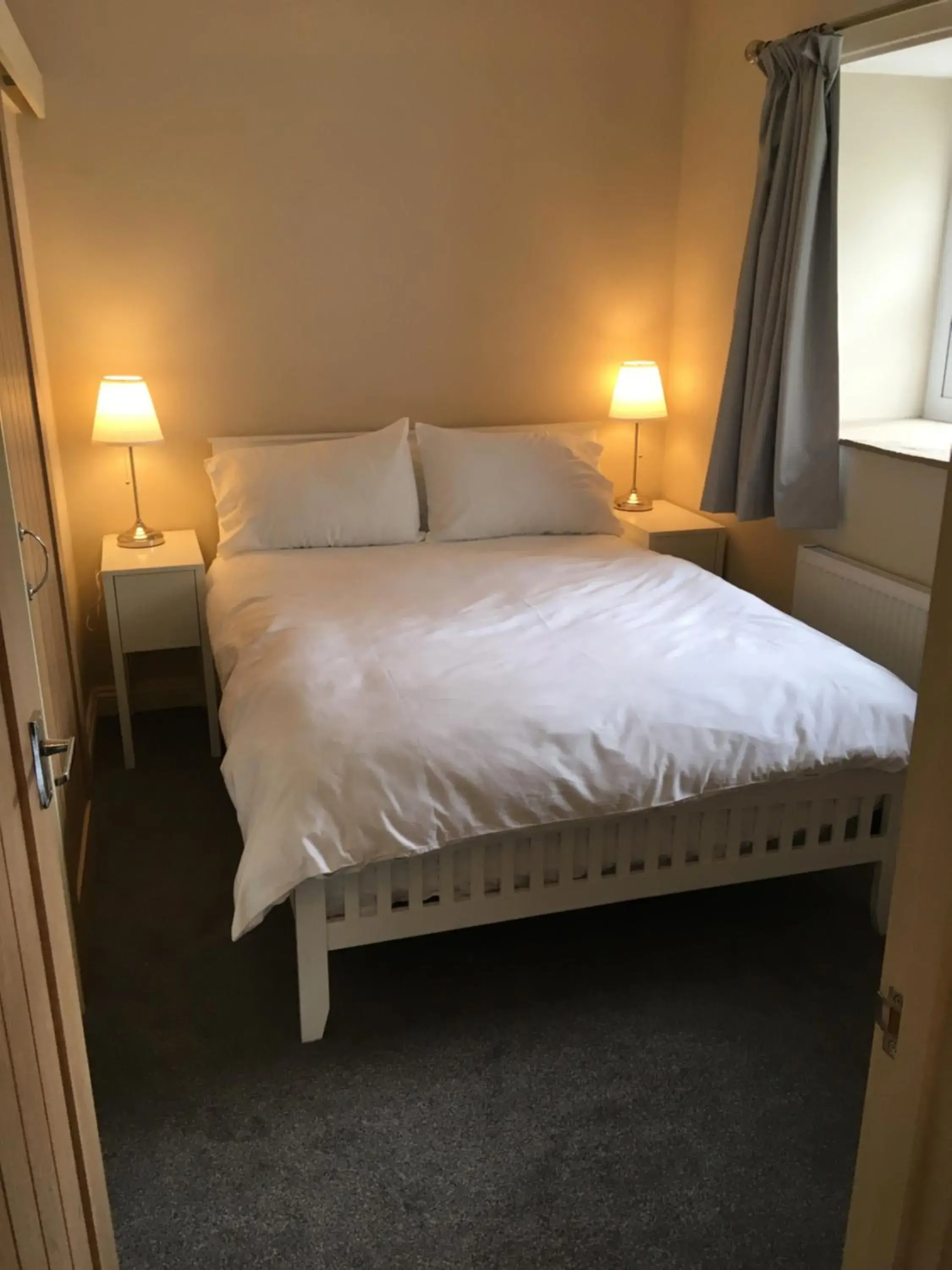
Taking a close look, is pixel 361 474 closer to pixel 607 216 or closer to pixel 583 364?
pixel 583 364

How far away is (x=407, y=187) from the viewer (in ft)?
11.8

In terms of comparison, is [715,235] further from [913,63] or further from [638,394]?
[913,63]

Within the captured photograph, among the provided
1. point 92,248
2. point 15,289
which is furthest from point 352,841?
point 92,248

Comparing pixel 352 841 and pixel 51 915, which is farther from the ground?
pixel 51 915

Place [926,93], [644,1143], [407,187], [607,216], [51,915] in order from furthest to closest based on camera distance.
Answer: [607,216], [407,187], [926,93], [644,1143], [51,915]

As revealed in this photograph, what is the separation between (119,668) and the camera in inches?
127

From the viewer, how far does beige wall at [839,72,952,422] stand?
123 inches

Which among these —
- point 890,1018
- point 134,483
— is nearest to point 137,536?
point 134,483

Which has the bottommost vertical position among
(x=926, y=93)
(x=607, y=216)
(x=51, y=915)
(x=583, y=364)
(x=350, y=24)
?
(x=51, y=915)

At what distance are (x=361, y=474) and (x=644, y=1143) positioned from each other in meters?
2.22

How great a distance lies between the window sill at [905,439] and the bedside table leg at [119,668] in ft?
7.41

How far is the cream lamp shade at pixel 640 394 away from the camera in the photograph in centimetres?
382

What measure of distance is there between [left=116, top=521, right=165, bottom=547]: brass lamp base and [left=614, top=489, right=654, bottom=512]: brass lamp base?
169 centimetres

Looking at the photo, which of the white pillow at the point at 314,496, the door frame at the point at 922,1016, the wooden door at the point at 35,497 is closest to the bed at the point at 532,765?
the wooden door at the point at 35,497
